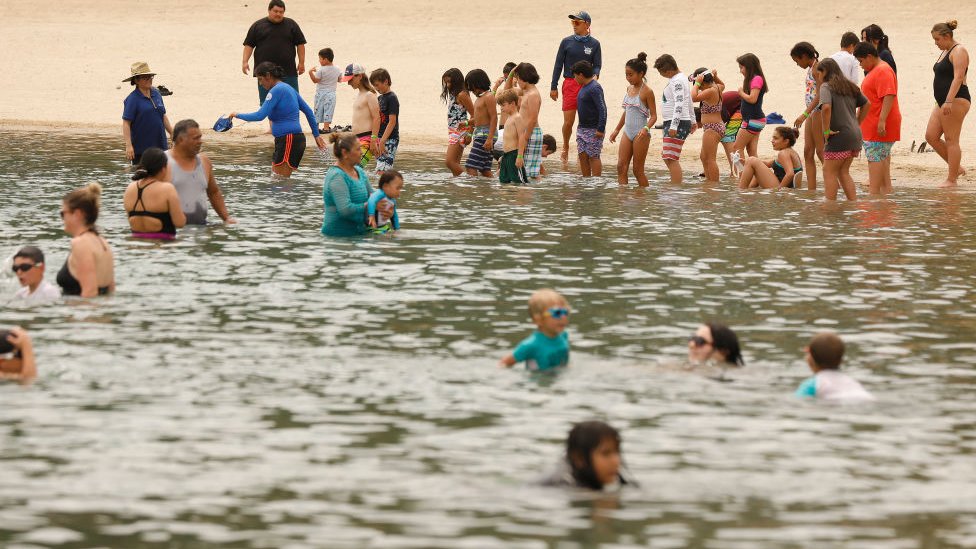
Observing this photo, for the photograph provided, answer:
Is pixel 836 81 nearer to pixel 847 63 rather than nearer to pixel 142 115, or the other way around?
pixel 847 63

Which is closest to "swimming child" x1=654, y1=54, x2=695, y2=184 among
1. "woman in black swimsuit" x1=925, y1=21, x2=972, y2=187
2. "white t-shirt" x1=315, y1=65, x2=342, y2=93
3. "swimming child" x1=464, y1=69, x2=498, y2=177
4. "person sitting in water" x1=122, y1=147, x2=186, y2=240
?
"swimming child" x1=464, y1=69, x2=498, y2=177

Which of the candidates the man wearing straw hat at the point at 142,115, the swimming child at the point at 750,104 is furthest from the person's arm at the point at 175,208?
the swimming child at the point at 750,104

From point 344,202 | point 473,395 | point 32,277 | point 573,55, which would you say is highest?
point 573,55

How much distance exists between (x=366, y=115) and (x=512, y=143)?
2.43 meters

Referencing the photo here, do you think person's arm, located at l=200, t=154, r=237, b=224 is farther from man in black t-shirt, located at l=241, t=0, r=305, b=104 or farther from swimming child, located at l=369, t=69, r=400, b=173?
man in black t-shirt, located at l=241, t=0, r=305, b=104

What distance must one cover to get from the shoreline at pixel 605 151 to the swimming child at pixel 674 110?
4.39 feet

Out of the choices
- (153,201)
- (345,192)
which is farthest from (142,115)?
(345,192)

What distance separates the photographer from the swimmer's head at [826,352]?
359 inches

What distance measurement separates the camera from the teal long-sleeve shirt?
15188 millimetres

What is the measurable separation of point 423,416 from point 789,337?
3.47 meters

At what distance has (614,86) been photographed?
120 ft

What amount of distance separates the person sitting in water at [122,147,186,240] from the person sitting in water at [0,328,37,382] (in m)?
5.03

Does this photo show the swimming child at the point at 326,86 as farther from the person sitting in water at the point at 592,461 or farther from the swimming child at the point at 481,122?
the person sitting in water at the point at 592,461

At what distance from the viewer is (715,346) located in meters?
9.59
